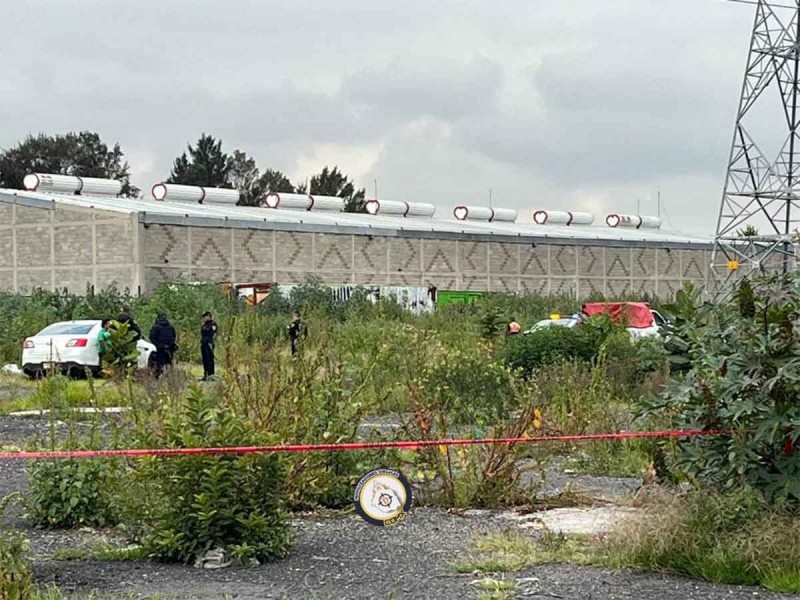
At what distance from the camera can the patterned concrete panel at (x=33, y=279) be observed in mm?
46312

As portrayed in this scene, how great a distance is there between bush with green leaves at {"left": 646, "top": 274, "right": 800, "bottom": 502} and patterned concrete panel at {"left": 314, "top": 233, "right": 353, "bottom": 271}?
4026 centimetres

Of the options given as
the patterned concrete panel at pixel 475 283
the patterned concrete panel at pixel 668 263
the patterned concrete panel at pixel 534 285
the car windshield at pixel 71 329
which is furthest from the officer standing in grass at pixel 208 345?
the patterned concrete panel at pixel 668 263

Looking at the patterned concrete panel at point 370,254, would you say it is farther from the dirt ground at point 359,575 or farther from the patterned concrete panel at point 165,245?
the dirt ground at point 359,575

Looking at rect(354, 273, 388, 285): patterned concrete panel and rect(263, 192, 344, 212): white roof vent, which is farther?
rect(263, 192, 344, 212): white roof vent

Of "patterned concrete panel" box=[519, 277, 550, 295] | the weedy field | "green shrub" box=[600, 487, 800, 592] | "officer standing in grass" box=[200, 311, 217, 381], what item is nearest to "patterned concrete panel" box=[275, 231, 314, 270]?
"patterned concrete panel" box=[519, 277, 550, 295]

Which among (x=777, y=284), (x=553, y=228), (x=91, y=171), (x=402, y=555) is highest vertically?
(x=91, y=171)

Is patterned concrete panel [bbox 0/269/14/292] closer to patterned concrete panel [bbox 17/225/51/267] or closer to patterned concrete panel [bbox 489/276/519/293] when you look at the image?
patterned concrete panel [bbox 17/225/51/267]

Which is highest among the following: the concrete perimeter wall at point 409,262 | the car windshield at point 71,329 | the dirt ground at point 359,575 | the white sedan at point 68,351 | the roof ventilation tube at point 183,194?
the roof ventilation tube at point 183,194

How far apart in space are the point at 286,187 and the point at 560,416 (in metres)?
79.1

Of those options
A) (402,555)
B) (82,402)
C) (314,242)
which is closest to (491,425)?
(402,555)

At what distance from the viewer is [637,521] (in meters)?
8.48

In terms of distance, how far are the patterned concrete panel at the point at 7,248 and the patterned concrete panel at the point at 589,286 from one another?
2357 centimetres

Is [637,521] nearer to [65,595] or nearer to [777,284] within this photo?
[777,284]

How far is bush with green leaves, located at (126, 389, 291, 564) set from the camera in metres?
8.44
